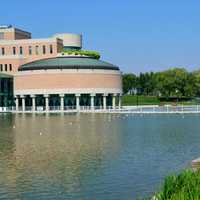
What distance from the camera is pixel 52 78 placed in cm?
11656

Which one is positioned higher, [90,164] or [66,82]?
[66,82]

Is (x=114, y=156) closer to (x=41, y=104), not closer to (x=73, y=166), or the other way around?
(x=73, y=166)

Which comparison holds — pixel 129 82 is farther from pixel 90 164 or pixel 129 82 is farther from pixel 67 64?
pixel 90 164

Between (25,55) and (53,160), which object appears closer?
(53,160)

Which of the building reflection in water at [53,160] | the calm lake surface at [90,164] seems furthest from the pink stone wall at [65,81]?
the calm lake surface at [90,164]

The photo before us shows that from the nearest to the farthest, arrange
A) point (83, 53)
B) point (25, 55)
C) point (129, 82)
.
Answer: point (25, 55)
point (83, 53)
point (129, 82)

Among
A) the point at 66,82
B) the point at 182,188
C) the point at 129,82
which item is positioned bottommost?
the point at 182,188

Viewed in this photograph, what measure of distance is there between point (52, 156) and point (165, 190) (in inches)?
790

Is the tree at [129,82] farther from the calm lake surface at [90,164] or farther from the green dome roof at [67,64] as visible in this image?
the calm lake surface at [90,164]

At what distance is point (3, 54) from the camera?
132375mm

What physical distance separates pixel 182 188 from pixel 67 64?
10520cm

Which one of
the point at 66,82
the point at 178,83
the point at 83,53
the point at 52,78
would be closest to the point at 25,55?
the point at 83,53

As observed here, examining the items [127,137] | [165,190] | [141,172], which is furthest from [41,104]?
[165,190]

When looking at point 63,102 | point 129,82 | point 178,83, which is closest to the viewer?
point 63,102
